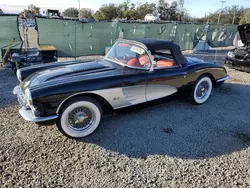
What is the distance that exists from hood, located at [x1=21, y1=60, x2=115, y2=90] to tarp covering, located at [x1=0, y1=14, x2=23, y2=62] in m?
4.37

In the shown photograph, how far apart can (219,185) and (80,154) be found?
176 cm

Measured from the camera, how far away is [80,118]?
3150 millimetres

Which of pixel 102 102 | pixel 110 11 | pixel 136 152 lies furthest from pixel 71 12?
pixel 136 152

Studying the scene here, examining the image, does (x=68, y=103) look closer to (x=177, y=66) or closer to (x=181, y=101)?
(x=177, y=66)

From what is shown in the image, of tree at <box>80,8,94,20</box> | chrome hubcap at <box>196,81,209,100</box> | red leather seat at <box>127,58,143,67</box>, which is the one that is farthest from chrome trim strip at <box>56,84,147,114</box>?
tree at <box>80,8,94,20</box>

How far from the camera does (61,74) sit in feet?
11.0

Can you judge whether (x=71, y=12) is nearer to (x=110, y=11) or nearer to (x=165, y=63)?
(x=110, y=11)

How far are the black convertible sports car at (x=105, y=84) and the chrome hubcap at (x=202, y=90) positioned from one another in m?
0.02

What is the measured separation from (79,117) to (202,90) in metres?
2.84

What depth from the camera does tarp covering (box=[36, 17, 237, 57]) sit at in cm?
796

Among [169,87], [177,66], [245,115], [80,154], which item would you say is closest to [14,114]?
[80,154]

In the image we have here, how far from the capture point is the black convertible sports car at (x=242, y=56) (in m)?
7.25

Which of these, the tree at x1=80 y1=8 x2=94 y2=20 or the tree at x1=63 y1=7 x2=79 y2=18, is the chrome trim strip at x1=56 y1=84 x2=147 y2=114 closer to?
the tree at x1=80 y1=8 x2=94 y2=20

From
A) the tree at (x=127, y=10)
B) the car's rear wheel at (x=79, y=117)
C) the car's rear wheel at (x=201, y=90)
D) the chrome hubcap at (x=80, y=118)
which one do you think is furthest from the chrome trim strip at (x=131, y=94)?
the tree at (x=127, y=10)
